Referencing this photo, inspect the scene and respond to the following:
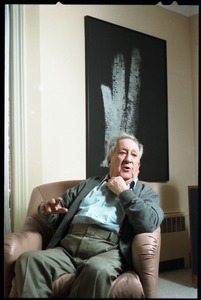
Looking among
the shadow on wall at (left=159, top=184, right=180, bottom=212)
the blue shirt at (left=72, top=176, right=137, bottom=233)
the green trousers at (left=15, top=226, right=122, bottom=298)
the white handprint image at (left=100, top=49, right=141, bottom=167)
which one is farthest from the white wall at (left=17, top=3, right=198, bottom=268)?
the green trousers at (left=15, top=226, right=122, bottom=298)

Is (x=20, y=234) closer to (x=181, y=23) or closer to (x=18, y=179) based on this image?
(x=18, y=179)

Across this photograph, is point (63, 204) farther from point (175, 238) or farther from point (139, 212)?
point (175, 238)

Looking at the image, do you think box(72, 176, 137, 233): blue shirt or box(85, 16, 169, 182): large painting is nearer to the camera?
box(72, 176, 137, 233): blue shirt

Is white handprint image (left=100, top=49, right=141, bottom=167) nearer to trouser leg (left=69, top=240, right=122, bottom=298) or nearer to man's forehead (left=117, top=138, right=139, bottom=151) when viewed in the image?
man's forehead (left=117, top=138, right=139, bottom=151)

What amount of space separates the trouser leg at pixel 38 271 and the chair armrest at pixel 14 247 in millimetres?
50

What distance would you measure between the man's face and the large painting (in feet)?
0.49

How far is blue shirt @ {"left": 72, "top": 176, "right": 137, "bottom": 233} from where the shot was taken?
3.28 ft

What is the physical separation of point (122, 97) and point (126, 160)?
0.95ft

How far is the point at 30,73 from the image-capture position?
1.19m

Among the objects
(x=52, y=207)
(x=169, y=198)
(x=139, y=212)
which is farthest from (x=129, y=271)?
(x=169, y=198)

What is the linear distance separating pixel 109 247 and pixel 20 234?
0.29 metres

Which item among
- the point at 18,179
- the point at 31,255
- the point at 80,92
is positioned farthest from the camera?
the point at 80,92

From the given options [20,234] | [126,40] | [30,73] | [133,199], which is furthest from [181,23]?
[20,234]

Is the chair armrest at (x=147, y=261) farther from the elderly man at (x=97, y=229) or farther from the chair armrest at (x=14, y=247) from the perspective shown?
the chair armrest at (x=14, y=247)
